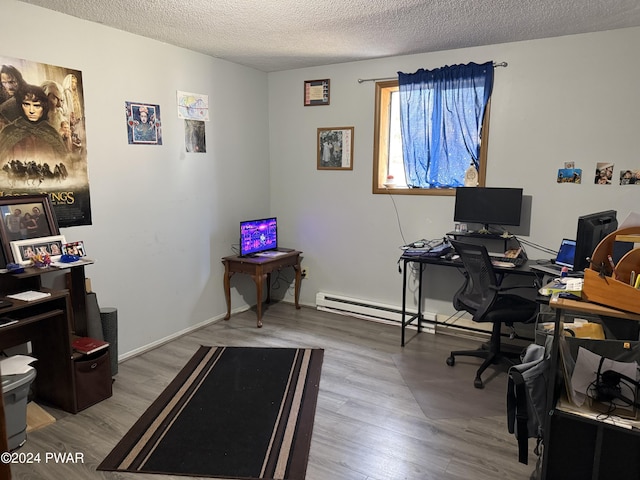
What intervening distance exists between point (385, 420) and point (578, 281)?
139 cm

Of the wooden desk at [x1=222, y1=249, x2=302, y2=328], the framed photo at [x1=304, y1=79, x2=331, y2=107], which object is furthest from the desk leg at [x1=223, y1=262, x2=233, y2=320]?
the framed photo at [x1=304, y1=79, x2=331, y2=107]

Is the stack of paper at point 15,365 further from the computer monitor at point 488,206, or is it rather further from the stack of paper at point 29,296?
the computer monitor at point 488,206

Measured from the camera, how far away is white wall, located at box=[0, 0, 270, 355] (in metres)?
3.12

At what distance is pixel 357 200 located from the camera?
4469mm

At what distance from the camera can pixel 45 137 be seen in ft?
9.59

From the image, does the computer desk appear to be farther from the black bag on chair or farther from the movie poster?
the movie poster

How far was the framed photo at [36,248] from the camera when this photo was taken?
2.59m

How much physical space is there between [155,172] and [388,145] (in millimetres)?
2180

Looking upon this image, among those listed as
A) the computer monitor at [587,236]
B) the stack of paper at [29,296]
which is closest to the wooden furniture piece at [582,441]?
the computer monitor at [587,236]

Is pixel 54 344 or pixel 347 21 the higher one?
pixel 347 21

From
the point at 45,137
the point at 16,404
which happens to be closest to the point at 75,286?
the point at 16,404

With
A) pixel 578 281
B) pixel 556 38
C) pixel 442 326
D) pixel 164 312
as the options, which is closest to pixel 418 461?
pixel 578 281

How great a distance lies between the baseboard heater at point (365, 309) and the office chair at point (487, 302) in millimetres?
864

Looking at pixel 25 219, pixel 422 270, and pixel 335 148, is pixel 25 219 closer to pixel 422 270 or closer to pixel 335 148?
pixel 335 148
